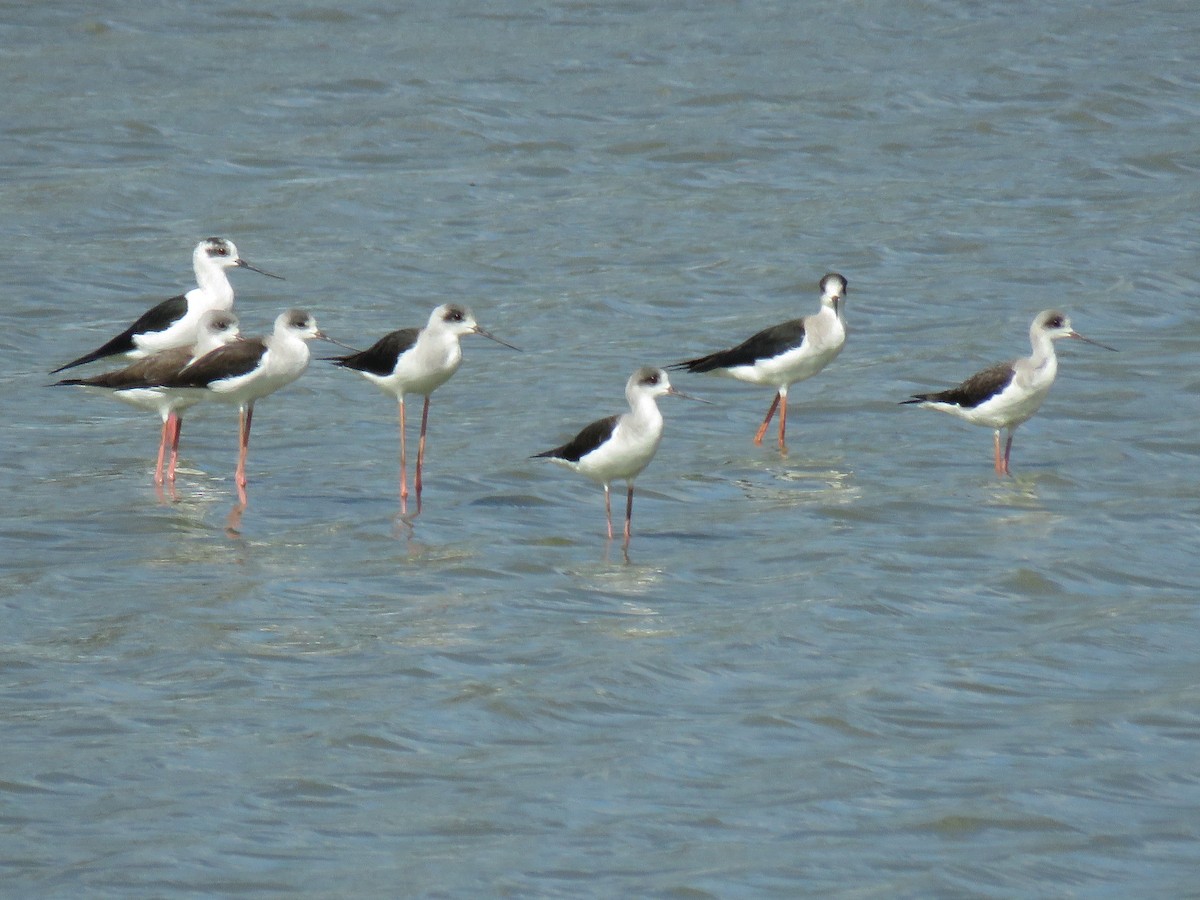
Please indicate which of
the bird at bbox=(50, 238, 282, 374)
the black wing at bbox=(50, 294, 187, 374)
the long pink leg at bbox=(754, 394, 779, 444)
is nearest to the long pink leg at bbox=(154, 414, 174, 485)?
the bird at bbox=(50, 238, 282, 374)

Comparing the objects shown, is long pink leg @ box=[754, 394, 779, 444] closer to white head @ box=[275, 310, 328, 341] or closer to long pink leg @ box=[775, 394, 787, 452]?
long pink leg @ box=[775, 394, 787, 452]

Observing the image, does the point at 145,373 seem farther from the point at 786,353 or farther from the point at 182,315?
the point at 786,353

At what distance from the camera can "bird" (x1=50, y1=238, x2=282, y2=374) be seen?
1255 cm

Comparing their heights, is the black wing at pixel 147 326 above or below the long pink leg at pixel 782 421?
above

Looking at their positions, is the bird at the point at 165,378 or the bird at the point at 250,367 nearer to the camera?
the bird at the point at 250,367

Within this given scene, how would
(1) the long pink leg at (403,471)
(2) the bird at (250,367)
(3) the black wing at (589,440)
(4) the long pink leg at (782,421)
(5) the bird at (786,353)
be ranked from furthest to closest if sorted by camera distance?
1. (5) the bird at (786,353)
2. (4) the long pink leg at (782,421)
3. (2) the bird at (250,367)
4. (1) the long pink leg at (403,471)
5. (3) the black wing at (589,440)

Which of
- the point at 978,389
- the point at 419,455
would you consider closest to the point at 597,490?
the point at 419,455

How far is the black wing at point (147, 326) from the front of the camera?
1257 cm

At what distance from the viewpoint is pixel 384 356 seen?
1178 cm

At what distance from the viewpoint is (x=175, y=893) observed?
19.9 ft

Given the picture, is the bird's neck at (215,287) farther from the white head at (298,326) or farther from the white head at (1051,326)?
the white head at (1051,326)

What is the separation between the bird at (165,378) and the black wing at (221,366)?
108 mm

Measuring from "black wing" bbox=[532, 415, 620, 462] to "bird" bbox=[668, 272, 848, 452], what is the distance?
2534 millimetres

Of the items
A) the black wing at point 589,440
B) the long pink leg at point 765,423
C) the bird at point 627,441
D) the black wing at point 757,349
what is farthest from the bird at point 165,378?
the long pink leg at point 765,423
